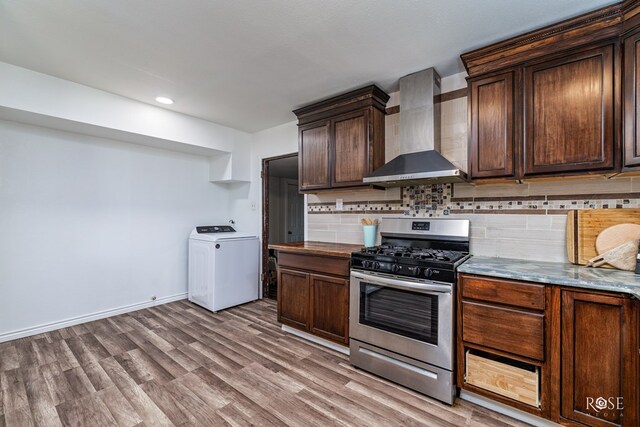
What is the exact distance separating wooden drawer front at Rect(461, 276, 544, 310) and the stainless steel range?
105mm

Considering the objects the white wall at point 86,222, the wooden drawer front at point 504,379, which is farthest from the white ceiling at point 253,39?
the wooden drawer front at point 504,379

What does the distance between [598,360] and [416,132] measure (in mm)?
1874

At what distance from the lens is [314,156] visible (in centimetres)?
313

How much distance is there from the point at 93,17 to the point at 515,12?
2643 mm

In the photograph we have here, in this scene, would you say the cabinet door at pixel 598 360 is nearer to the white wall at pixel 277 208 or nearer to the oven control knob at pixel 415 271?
the oven control knob at pixel 415 271

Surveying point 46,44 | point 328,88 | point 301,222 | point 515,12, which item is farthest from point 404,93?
point 301,222

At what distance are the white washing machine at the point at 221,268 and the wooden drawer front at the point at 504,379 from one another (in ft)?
9.38

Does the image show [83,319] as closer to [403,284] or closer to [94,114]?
[94,114]

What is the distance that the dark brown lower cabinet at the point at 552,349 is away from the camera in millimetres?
1412

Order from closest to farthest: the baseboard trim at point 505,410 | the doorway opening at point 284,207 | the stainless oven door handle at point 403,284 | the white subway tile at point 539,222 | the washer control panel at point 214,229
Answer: the baseboard trim at point 505,410, the stainless oven door handle at point 403,284, the white subway tile at point 539,222, the washer control panel at point 214,229, the doorway opening at point 284,207

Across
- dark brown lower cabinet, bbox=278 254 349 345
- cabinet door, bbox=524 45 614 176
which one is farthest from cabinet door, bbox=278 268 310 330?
cabinet door, bbox=524 45 614 176

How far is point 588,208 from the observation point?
6.36 feet

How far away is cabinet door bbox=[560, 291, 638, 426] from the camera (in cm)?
139

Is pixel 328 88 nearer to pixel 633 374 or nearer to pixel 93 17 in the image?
pixel 93 17
